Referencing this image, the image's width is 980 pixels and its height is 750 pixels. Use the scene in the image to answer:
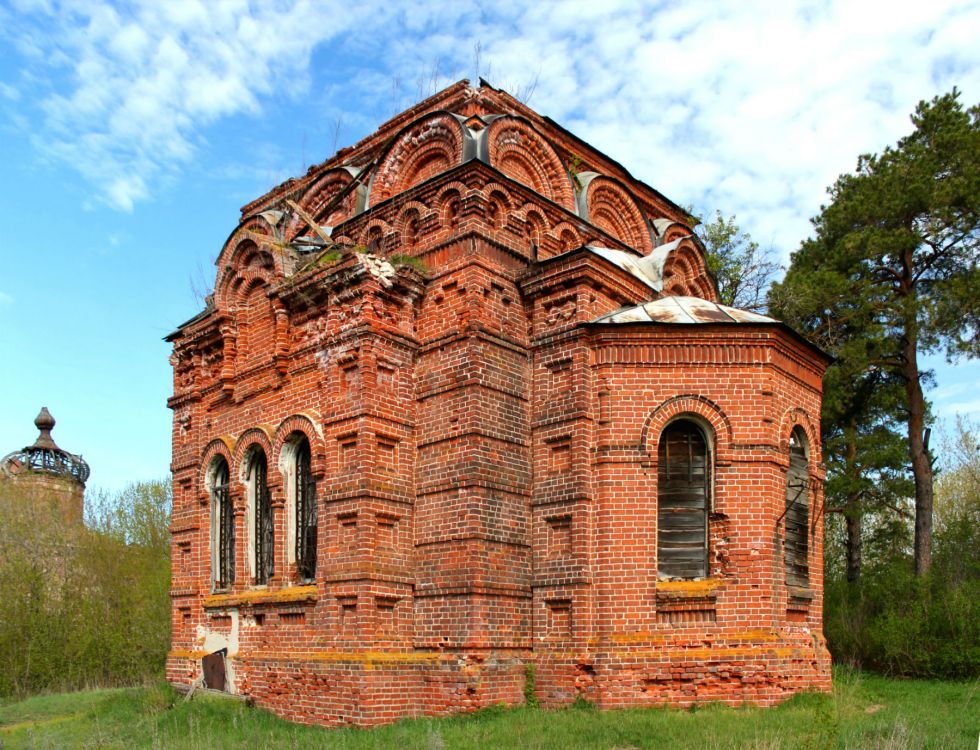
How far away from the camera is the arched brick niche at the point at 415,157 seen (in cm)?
1167

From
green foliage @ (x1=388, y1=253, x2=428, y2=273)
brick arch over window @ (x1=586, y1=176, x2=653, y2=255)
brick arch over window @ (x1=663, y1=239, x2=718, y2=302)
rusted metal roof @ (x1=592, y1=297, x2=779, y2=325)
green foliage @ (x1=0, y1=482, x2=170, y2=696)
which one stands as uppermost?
brick arch over window @ (x1=586, y1=176, x2=653, y2=255)

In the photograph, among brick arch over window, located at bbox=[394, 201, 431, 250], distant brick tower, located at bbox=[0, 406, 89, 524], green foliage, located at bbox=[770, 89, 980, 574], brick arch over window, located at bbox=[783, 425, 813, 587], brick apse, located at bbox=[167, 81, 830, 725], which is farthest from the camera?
distant brick tower, located at bbox=[0, 406, 89, 524]

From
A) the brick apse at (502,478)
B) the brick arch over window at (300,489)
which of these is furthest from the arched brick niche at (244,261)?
the brick arch over window at (300,489)

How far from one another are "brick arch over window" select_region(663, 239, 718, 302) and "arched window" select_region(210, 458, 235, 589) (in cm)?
661

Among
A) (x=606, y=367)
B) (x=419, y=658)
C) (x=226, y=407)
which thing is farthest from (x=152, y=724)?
(x=606, y=367)

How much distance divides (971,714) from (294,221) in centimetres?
1074

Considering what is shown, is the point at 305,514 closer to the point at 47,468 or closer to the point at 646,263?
the point at 646,263

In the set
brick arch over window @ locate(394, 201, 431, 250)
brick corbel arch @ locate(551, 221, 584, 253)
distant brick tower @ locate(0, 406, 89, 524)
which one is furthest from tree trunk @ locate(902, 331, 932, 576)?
distant brick tower @ locate(0, 406, 89, 524)

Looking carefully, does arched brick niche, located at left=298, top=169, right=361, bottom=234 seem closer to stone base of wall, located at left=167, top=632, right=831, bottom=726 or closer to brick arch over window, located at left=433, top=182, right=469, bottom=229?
brick arch over window, located at left=433, top=182, right=469, bottom=229

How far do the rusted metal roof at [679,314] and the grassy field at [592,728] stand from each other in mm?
4001

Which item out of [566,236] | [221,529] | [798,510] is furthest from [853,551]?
[221,529]

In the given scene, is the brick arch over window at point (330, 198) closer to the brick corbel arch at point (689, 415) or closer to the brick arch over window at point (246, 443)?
the brick arch over window at point (246, 443)

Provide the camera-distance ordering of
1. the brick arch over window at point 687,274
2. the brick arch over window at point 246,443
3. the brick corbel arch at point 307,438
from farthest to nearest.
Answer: the brick arch over window at point 687,274 < the brick arch over window at point 246,443 < the brick corbel arch at point 307,438

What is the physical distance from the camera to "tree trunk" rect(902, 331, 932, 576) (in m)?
15.6
